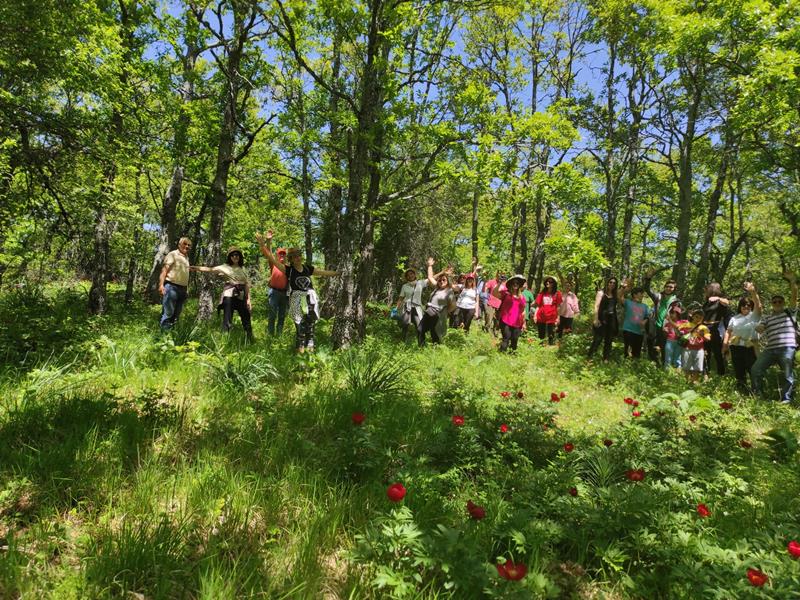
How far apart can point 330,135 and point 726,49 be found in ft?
32.5

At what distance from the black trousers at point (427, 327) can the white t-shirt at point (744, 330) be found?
556 cm

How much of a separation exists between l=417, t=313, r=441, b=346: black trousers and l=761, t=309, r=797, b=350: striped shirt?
5832mm

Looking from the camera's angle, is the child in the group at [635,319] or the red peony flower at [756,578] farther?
the child in the group at [635,319]

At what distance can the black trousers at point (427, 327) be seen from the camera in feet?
28.4

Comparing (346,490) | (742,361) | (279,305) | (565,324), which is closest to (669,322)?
(742,361)

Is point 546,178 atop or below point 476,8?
below

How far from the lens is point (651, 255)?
28891 mm

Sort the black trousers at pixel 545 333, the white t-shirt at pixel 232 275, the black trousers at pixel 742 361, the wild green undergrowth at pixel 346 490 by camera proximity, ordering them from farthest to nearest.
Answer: the black trousers at pixel 545 333 → the black trousers at pixel 742 361 → the white t-shirt at pixel 232 275 → the wild green undergrowth at pixel 346 490

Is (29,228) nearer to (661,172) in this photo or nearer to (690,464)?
(690,464)

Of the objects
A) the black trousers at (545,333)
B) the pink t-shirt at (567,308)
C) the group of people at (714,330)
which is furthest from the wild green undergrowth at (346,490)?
the black trousers at (545,333)

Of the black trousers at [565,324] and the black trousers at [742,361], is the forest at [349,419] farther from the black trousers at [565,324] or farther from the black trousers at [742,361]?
the black trousers at [565,324]

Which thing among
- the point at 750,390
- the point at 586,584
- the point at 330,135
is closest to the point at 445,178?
the point at 330,135

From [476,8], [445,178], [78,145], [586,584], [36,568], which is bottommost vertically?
[586,584]

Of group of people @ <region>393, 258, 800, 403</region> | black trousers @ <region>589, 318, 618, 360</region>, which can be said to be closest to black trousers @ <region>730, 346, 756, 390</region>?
group of people @ <region>393, 258, 800, 403</region>
